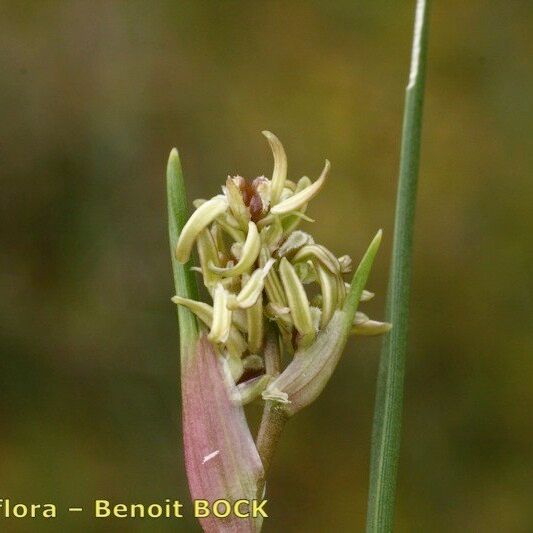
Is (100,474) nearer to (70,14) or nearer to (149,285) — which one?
(149,285)

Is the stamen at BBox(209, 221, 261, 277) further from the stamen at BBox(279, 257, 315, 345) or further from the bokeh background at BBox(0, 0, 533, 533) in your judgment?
the bokeh background at BBox(0, 0, 533, 533)

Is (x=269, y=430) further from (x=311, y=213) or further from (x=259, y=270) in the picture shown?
(x=311, y=213)

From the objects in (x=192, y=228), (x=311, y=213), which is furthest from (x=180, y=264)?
(x=311, y=213)

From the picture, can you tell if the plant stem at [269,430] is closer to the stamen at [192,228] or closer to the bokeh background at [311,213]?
the stamen at [192,228]

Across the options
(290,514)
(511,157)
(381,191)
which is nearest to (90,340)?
(290,514)

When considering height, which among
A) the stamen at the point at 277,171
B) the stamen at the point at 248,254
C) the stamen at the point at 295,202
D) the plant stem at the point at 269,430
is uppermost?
the stamen at the point at 277,171

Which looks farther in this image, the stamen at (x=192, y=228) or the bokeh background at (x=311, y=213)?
the bokeh background at (x=311, y=213)

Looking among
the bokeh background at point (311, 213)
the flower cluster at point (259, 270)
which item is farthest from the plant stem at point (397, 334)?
the bokeh background at point (311, 213)
